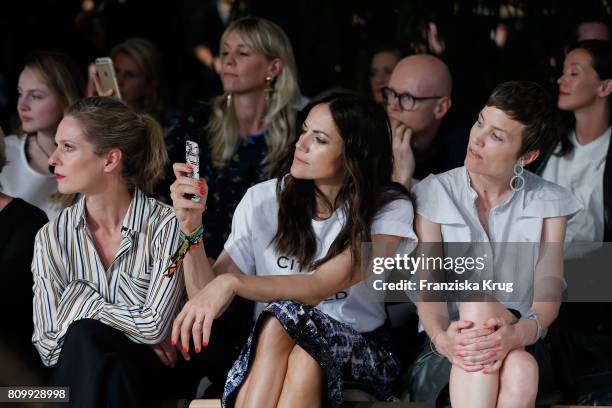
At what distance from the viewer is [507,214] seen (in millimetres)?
3174

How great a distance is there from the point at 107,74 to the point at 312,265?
48.6 inches

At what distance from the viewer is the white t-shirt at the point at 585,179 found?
12.0 ft

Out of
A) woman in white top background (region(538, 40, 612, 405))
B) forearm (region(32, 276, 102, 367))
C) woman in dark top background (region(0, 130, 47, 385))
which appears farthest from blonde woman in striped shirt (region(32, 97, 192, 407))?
woman in white top background (region(538, 40, 612, 405))

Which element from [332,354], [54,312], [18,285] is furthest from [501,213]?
[18,285]

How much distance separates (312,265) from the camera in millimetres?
3139

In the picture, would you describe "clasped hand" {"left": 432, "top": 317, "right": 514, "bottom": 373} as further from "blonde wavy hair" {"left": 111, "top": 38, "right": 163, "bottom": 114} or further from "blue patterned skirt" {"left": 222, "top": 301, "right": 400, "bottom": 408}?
"blonde wavy hair" {"left": 111, "top": 38, "right": 163, "bottom": 114}

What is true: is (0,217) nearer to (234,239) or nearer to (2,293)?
(2,293)

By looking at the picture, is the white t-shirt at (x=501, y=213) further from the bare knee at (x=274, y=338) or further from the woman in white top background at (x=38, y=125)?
the woman in white top background at (x=38, y=125)

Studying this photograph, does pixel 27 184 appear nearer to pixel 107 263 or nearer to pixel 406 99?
pixel 107 263

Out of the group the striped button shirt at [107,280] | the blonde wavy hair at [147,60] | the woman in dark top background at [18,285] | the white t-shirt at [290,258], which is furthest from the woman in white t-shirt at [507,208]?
the blonde wavy hair at [147,60]

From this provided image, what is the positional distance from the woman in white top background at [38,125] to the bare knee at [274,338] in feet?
4.51

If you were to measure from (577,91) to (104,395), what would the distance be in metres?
2.04

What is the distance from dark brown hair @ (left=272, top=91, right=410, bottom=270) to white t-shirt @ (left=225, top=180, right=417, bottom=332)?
0.03 meters

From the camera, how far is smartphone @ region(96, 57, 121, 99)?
381 centimetres
